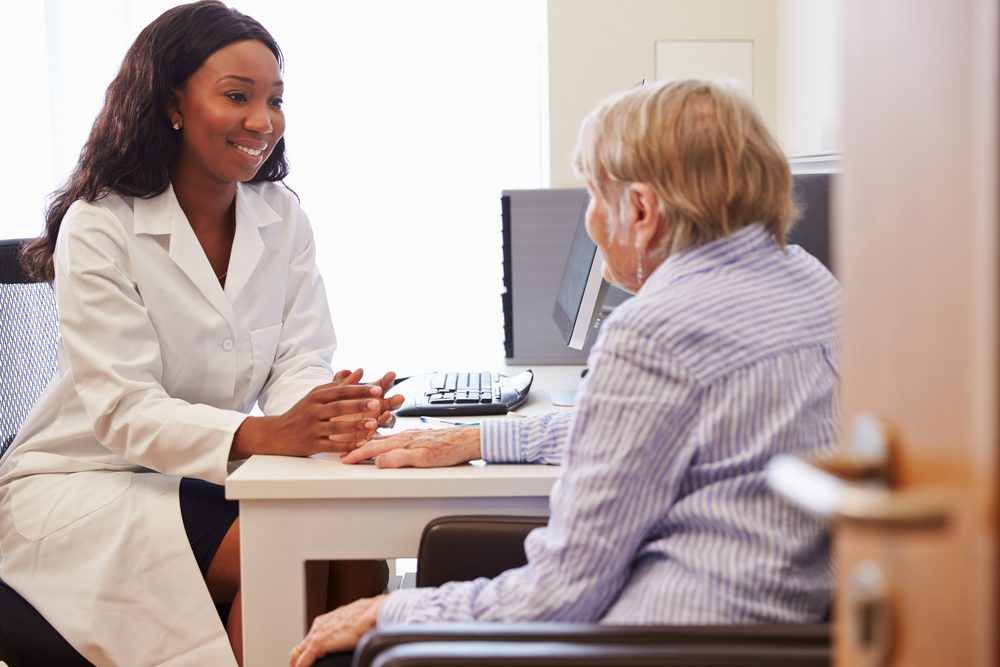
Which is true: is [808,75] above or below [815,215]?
above

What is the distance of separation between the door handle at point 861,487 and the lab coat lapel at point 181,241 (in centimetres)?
136

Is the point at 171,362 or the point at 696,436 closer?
the point at 696,436

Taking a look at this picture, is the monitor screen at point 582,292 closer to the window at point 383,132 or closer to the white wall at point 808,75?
the white wall at point 808,75

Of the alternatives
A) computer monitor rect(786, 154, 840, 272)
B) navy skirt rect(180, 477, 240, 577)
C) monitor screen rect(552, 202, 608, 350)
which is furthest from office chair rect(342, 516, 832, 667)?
computer monitor rect(786, 154, 840, 272)

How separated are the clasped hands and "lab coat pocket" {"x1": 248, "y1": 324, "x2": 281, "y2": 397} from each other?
32 centimetres

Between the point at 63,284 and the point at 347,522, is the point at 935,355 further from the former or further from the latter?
the point at 63,284

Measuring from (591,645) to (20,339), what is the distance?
1.26 m

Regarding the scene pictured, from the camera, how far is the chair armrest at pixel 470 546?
1.28 meters

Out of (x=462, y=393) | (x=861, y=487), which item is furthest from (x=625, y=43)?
(x=861, y=487)

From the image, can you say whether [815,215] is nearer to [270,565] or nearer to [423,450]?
[423,450]

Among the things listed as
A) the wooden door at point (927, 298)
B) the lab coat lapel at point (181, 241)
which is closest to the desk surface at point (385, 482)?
the lab coat lapel at point (181, 241)

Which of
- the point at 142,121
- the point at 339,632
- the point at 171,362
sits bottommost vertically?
the point at 339,632

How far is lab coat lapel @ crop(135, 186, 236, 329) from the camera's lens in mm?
1696

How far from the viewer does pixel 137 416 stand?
5.01ft
